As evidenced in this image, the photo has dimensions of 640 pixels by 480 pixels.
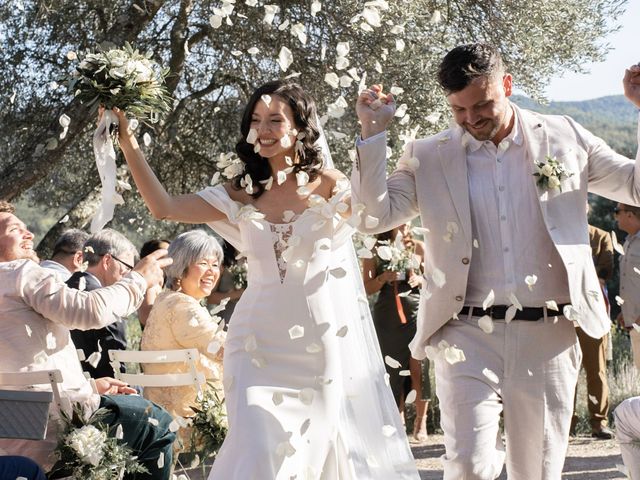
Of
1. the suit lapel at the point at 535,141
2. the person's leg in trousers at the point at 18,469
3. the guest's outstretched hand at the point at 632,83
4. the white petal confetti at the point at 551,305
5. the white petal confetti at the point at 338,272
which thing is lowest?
the person's leg in trousers at the point at 18,469

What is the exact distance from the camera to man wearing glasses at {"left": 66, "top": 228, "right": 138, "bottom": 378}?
7.09 metres

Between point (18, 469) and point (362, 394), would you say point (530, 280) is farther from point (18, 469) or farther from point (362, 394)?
point (18, 469)

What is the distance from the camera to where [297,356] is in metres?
5.13

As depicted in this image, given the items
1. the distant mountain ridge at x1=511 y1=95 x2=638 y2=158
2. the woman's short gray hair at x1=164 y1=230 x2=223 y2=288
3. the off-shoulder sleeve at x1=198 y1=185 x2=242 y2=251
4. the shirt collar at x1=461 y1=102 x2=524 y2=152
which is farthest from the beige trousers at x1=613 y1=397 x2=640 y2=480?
the distant mountain ridge at x1=511 y1=95 x2=638 y2=158

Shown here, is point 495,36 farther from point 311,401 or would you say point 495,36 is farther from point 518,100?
point 311,401

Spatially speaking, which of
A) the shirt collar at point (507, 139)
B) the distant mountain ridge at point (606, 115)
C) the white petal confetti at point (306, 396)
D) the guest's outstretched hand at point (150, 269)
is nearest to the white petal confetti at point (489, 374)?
the shirt collar at point (507, 139)

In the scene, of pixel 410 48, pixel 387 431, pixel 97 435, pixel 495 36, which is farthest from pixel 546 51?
pixel 97 435

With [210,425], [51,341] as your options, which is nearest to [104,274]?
[210,425]

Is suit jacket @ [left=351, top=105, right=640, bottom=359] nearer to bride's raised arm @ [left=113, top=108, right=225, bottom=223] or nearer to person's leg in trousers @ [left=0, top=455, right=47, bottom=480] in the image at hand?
bride's raised arm @ [left=113, top=108, right=225, bottom=223]

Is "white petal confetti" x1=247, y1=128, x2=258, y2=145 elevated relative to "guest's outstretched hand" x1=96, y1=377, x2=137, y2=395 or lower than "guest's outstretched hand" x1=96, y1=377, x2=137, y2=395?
elevated

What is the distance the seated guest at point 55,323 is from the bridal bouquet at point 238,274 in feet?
12.5

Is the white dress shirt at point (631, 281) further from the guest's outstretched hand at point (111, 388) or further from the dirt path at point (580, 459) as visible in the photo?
the guest's outstretched hand at point (111, 388)

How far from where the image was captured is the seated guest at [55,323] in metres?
5.17

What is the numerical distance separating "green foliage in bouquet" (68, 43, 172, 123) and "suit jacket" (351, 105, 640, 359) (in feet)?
4.02
